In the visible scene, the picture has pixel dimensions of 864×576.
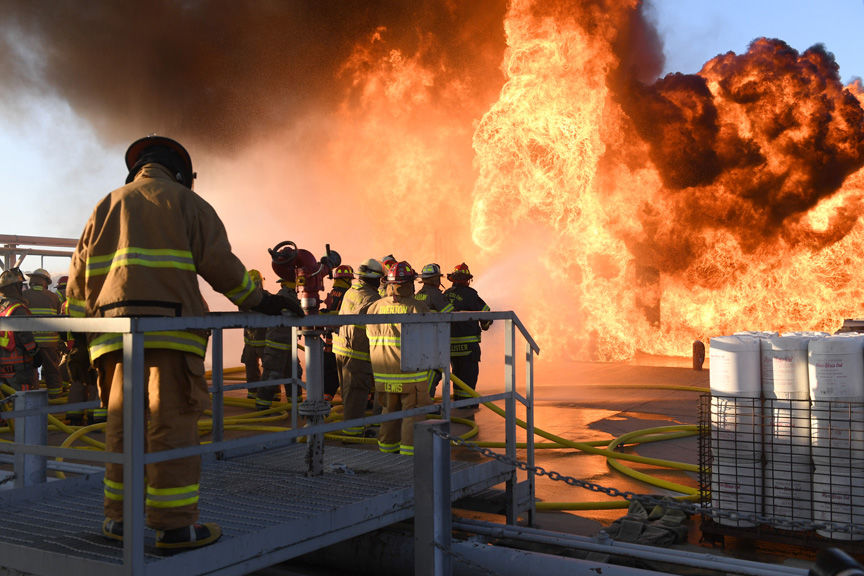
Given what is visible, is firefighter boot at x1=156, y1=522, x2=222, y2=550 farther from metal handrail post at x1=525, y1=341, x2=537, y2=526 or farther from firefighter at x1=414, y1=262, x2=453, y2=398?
firefighter at x1=414, y1=262, x2=453, y2=398

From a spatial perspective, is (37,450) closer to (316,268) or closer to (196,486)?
(196,486)

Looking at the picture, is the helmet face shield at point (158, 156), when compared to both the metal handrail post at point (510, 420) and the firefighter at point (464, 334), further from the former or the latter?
the firefighter at point (464, 334)

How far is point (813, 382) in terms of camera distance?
3.94m

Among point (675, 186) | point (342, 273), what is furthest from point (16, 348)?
point (675, 186)

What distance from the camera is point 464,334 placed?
9.26 metres

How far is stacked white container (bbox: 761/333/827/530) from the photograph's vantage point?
3.95 metres

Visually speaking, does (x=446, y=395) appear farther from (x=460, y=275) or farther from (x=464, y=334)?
(x=460, y=275)

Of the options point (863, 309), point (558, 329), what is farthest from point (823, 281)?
point (558, 329)

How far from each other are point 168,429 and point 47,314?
329 inches

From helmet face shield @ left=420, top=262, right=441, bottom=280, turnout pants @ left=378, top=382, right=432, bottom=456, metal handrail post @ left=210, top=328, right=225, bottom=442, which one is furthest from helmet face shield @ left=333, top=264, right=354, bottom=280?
metal handrail post @ left=210, top=328, right=225, bottom=442

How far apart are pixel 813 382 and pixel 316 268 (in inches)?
168

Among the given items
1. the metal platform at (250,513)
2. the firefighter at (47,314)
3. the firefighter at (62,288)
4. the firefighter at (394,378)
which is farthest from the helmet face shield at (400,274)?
the firefighter at (62,288)

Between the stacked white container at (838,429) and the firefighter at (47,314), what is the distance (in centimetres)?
936

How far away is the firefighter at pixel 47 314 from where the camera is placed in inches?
381
